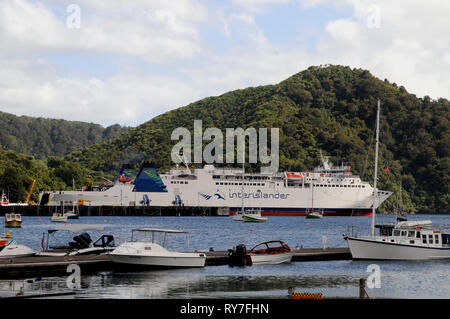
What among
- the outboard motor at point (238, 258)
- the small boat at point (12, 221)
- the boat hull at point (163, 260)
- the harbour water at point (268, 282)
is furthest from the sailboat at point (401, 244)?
the small boat at point (12, 221)

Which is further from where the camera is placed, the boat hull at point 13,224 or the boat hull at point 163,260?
the boat hull at point 13,224

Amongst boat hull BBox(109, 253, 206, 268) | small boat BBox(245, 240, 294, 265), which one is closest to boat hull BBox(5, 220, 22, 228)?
small boat BBox(245, 240, 294, 265)

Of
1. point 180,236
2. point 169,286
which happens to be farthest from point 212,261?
point 180,236

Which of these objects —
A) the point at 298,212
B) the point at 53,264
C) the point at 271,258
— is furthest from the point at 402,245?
the point at 298,212

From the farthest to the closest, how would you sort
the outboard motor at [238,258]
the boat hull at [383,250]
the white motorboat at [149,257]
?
the boat hull at [383,250], the outboard motor at [238,258], the white motorboat at [149,257]

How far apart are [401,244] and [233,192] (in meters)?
78.3

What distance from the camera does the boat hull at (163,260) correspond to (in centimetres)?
3072

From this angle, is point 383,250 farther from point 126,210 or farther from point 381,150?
point 381,150

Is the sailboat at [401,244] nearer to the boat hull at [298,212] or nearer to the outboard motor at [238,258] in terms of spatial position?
the outboard motor at [238,258]

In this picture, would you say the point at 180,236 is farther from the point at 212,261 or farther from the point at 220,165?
the point at 220,165

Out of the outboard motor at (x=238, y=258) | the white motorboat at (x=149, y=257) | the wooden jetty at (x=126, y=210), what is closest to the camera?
the white motorboat at (x=149, y=257)

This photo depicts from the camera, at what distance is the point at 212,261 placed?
33938 mm
